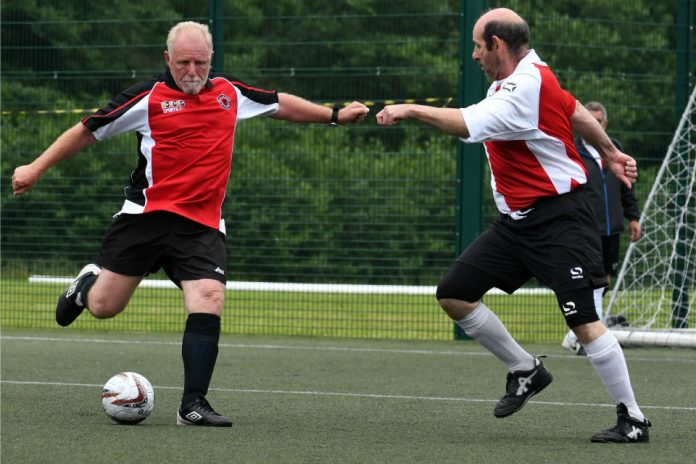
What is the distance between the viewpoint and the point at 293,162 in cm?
1308

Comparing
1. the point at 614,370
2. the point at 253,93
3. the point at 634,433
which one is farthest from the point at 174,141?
the point at 634,433

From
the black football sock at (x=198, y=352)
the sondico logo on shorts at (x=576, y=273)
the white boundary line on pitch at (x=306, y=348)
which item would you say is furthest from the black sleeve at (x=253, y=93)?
the white boundary line on pitch at (x=306, y=348)

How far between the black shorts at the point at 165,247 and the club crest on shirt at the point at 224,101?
1.97ft

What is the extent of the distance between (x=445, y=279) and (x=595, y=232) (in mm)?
788

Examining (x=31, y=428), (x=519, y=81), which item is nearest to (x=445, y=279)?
(x=519, y=81)

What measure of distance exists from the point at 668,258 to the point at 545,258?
6.43 metres

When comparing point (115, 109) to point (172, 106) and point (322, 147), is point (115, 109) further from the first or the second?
point (322, 147)

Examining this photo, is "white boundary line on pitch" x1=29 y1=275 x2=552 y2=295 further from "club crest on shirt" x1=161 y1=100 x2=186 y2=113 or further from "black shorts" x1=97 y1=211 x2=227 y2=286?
"club crest on shirt" x1=161 y1=100 x2=186 y2=113

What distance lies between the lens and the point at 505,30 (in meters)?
6.25

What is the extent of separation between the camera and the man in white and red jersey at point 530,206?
602 centimetres

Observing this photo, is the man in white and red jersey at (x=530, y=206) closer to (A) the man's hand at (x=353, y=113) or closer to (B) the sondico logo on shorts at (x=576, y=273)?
(B) the sondico logo on shorts at (x=576, y=273)

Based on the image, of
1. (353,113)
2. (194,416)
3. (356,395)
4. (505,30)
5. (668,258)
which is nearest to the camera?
(505,30)

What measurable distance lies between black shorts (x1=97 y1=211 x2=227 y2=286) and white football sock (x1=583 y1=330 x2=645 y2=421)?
186cm

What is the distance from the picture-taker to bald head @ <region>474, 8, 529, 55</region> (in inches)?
246
